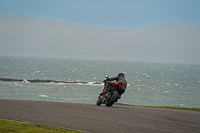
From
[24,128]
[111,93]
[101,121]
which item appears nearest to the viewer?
[24,128]

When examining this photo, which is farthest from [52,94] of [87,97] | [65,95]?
[87,97]

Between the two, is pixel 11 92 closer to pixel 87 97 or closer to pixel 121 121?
pixel 87 97

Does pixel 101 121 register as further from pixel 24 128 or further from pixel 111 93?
pixel 111 93

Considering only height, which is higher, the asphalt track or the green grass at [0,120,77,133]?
the green grass at [0,120,77,133]

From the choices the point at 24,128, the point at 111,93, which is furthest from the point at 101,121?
the point at 111,93

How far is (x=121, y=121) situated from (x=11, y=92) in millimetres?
48642

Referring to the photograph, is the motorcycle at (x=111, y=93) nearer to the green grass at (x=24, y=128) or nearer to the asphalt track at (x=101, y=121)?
the asphalt track at (x=101, y=121)

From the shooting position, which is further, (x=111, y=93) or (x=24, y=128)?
(x=111, y=93)

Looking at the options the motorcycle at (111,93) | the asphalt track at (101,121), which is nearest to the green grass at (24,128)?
the asphalt track at (101,121)

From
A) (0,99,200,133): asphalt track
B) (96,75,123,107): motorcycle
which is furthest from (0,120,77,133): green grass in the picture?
(96,75,123,107): motorcycle

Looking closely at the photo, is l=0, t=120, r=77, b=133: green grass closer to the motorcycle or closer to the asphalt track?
the asphalt track

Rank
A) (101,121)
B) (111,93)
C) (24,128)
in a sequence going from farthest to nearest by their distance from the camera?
1. (111,93)
2. (101,121)
3. (24,128)

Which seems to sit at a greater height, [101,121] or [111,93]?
[111,93]

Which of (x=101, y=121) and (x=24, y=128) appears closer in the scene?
(x=24, y=128)
